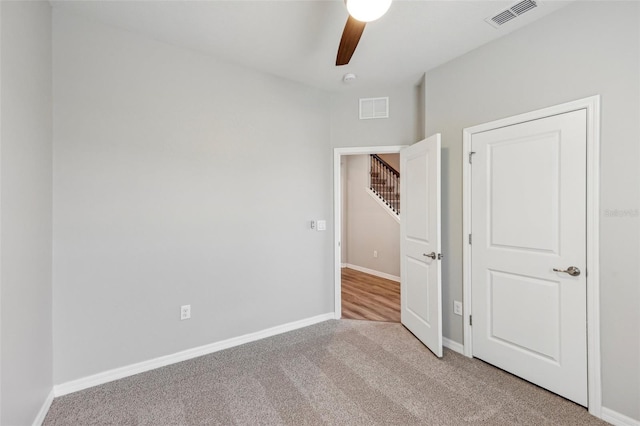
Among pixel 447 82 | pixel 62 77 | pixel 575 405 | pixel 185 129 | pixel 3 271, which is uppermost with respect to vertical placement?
pixel 447 82

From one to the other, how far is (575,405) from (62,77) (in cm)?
427

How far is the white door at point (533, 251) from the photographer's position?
6.37 feet

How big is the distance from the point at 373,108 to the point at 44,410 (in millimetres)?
3832

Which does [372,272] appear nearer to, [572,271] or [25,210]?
[572,271]

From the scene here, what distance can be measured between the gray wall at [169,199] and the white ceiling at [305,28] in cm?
19

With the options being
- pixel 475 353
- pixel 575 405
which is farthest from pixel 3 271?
pixel 575 405

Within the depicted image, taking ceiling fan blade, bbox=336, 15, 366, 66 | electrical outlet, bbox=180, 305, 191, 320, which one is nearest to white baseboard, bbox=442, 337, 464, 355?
electrical outlet, bbox=180, 305, 191, 320

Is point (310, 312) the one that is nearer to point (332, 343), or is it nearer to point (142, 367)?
point (332, 343)

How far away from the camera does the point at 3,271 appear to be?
1.37 metres

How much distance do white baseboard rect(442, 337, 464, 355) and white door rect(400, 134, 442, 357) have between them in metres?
0.22

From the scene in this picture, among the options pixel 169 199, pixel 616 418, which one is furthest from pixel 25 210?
pixel 616 418

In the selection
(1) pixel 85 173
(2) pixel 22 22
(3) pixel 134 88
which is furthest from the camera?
(3) pixel 134 88

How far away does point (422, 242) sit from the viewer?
284 centimetres

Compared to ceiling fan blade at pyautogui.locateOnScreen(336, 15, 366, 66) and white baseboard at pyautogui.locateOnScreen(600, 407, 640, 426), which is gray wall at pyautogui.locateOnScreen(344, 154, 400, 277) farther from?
ceiling fan blade at pyautogui.locateOnScreen(336, 15, 366, 66)
